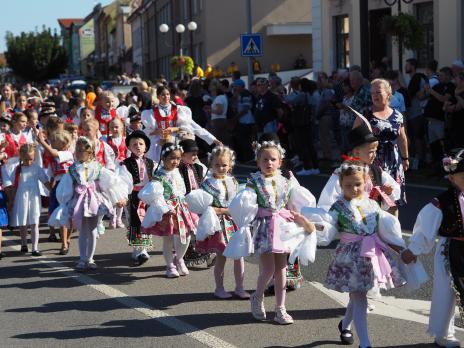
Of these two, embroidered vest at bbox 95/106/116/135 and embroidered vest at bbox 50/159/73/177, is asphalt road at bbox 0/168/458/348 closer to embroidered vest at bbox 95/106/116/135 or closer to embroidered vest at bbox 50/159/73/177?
embroidered vest at bbox 50/159/73/177

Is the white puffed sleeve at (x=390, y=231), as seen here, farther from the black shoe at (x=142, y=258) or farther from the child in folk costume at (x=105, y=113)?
the child in folk costume at (x=105, y=113)

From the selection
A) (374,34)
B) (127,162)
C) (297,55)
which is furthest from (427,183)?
(297,55)

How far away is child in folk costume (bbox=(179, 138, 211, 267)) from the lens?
962 cm

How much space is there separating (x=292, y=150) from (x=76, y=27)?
5164 inches

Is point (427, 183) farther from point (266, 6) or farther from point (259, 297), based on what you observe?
point (266, 6)

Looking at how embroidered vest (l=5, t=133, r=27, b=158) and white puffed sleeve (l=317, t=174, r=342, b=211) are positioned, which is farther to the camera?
embroidered vest (l=5, t=133, r=27, b=158)

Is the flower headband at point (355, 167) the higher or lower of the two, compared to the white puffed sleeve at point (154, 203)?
higher

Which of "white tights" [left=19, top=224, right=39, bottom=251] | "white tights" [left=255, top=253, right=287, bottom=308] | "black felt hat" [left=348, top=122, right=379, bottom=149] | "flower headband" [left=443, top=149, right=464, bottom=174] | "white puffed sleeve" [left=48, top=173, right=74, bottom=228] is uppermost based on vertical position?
"black felt hat" [left=348, top=122, right=379, bottom=149]

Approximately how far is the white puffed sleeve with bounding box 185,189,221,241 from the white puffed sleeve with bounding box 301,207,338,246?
1575mm

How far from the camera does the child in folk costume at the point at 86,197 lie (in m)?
10.0

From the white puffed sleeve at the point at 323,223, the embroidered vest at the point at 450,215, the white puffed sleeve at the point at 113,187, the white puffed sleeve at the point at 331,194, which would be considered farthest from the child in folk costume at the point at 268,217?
the white puffed sleeve at the point at 113,187

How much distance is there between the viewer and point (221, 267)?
27.6 feet

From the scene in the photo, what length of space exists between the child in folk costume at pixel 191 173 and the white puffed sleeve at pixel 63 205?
134 cm

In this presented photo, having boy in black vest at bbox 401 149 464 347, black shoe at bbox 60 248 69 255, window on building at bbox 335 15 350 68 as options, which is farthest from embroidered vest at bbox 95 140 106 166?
window on building at bbox 335 15 350 68
